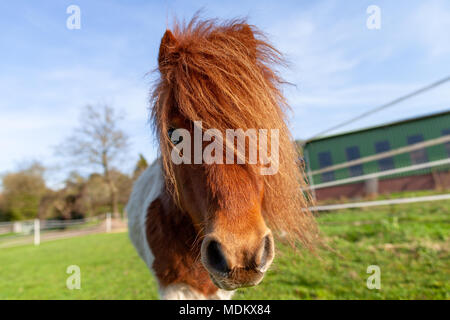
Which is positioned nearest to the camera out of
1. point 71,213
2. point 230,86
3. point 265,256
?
point 265,256

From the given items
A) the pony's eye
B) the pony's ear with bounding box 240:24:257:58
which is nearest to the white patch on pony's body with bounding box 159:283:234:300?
the pony's eye

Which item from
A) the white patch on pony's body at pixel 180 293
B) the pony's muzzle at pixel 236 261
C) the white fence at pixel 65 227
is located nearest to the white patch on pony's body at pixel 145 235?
the white patch on pony's body at pixel 180 293

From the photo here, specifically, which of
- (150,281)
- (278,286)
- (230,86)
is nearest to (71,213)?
(150,281)

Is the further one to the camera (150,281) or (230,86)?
(150,281)

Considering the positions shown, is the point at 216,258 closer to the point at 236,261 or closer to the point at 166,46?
the point at 236,261

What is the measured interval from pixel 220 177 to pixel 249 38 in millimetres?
1120

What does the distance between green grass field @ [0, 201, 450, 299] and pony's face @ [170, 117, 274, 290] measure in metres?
0.62

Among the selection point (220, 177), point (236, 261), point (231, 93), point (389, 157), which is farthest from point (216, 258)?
point (389, 157)

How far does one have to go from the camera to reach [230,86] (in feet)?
5.02

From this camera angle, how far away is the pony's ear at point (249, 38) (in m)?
1.79

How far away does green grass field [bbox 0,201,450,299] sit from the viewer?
3131 millimetres

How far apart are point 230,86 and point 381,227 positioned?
5577 mm

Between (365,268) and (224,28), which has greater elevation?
(224,28)
